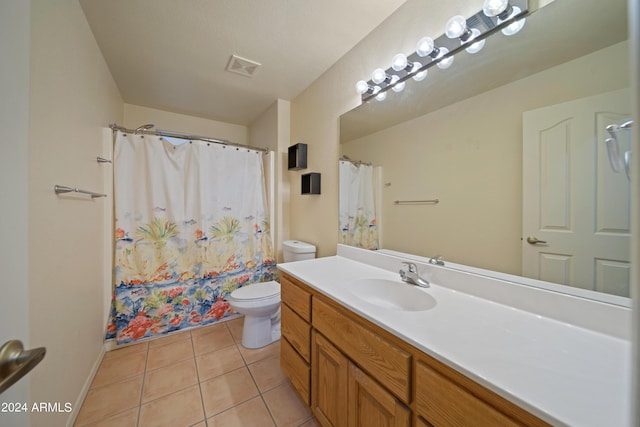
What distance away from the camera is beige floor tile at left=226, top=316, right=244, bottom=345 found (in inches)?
Answer: 80.0

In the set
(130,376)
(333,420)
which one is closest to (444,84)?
(333,420)

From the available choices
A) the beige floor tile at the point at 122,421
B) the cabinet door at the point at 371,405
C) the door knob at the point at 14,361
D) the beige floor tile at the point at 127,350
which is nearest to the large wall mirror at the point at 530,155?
the cabinet door at the point at 371,405

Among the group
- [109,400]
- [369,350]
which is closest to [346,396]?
[369,350]

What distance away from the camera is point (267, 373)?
1602mm

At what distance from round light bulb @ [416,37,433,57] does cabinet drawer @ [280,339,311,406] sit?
173 cm

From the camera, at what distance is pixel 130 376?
5.16ft

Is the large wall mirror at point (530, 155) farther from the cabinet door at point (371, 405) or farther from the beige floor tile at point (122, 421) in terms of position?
the beige floor tile at point (122, 421)

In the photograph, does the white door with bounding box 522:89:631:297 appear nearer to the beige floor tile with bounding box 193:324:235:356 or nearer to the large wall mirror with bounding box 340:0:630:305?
the large wall mirror with bounding box 340:0:630:305

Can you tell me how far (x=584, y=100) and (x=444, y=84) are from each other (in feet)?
1.84

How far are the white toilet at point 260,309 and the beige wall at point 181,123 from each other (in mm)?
2064

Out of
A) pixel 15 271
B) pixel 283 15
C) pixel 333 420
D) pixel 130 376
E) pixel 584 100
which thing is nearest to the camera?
pixel 15 271

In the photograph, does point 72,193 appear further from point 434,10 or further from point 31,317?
point 434,10

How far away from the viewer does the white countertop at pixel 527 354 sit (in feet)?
1.53

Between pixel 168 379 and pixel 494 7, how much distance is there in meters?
2.69
